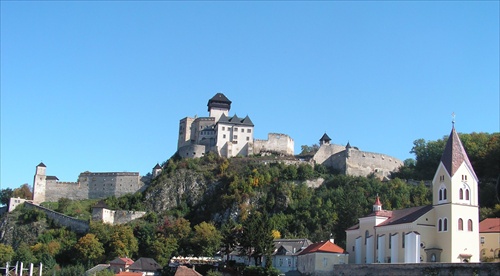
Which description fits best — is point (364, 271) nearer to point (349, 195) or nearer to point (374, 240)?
point (374, 240)

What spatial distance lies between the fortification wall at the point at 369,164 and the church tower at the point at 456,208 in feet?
118

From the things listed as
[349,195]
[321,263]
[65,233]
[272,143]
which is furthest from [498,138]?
[65,233]

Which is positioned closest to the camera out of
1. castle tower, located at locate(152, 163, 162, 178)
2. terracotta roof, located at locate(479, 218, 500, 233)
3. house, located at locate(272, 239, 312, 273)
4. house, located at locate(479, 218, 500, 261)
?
house, located at locate(479, 218, 500, 261)

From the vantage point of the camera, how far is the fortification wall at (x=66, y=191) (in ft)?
333

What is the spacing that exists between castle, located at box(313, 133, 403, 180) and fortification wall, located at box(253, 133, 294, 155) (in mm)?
5584

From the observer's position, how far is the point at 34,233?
286ft

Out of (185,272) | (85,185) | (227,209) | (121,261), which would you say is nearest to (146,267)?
(121,261)

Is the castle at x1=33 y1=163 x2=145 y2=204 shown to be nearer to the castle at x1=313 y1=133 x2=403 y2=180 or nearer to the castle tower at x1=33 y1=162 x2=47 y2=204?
the castle tower at x1=33 y1=162 x2=47 y2=204

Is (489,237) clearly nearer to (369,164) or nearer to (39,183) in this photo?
(369,164)

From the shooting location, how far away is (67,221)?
87.9m

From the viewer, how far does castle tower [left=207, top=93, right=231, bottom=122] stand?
106250 millimetres

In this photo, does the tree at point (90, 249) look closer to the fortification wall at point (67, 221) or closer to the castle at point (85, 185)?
the fortification wall at point (67, 221)

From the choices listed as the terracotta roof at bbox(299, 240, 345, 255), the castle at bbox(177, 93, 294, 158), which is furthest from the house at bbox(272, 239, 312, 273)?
the castle at bbox(177, 93, 294, 158)

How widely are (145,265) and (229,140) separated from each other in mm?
34171
